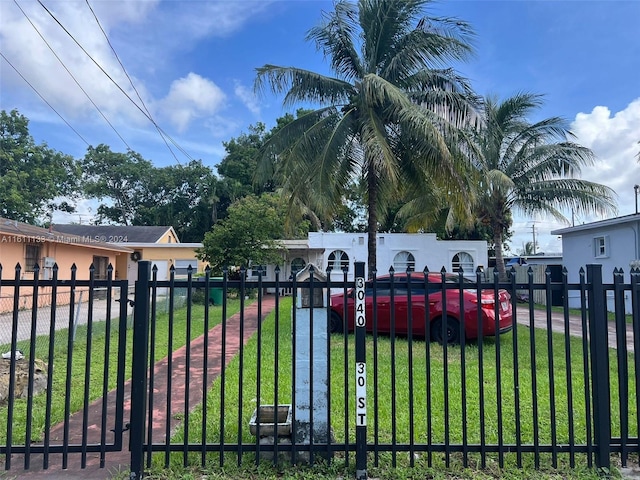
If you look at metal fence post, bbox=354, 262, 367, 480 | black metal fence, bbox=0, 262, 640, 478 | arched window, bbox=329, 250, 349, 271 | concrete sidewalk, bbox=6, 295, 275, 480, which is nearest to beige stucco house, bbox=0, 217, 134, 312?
concrete sidewalk, bbox=6, 295, 275, 480

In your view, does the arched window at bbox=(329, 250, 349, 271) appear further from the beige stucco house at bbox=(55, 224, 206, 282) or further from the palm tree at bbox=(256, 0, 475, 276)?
the palm tree at bbox=(256, 0, 475, 276)

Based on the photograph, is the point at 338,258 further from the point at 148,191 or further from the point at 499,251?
the point at 148,191

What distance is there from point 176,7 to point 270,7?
81.8 inches

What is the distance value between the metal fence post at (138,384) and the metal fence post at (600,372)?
12.0ft

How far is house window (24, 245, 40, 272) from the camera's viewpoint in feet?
50.3

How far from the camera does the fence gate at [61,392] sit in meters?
3.16

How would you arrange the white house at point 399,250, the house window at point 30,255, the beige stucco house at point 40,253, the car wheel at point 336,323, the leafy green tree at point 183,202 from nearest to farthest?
the car wheel at point 336,323
the beige stucco house at point 40,253
the house window at point 30,255
the white house at point 399,250
the leafy green tree at point 183,202

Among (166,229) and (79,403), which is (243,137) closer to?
(166,229)

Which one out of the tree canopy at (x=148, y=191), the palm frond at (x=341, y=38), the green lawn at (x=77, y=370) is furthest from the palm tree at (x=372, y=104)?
the tree canopy at (x=148, y=191)

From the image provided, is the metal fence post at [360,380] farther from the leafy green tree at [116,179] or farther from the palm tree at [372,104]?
the leafy green tree at [116,179]

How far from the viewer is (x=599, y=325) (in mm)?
3271

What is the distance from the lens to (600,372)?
3252 mm

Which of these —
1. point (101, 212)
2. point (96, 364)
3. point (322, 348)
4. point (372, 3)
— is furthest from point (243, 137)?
point (322, 348)

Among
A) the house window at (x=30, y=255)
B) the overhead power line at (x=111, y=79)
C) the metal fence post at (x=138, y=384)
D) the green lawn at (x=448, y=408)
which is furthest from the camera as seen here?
the house window at (x=30, y=255)
